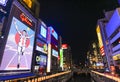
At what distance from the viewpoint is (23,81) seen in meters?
12.7

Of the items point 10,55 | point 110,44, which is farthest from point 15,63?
point 110,44

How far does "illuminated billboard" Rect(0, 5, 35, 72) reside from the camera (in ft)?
44.2

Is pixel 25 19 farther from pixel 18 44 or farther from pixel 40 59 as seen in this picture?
pixel 40 59

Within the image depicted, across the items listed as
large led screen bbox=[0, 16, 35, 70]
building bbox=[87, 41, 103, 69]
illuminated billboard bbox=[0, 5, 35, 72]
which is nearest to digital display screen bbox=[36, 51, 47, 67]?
illuminated billboard bbox=[0, 5, 35, 72]

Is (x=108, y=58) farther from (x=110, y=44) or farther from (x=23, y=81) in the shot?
(x=23, y=81)

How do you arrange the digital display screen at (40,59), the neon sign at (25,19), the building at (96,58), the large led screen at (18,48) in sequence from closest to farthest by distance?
the large led screen at (18,48)
the neon sign at (25,19)
the digital display screen at (40,59)
the building at (96,58)

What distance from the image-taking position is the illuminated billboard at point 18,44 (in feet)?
44.2

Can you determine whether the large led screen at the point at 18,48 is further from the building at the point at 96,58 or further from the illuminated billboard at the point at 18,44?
the building at the point at 96,58

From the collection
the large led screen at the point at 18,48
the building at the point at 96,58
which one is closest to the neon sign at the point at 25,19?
the large led screen at the point at 18,48

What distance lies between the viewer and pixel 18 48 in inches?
610

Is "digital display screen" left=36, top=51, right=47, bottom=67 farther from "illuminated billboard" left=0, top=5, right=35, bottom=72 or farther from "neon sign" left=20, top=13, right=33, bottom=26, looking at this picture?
"neon sign" left=20, top=13, right=33, bottom=26

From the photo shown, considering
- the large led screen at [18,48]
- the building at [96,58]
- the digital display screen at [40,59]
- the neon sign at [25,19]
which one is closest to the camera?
the large led screen at [18,48]

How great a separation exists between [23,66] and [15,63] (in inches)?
86.7

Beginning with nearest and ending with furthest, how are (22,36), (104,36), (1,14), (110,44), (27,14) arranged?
1. (1,14)
2. (22,36)
3. (27,14)
4. (110,44)
5. (104,36)
